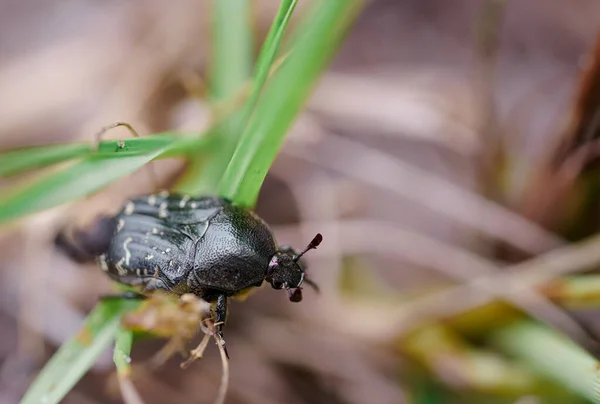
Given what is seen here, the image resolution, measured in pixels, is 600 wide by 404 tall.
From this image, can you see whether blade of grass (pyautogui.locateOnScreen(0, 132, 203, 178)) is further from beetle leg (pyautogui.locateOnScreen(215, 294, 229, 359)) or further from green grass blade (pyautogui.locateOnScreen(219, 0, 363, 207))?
beetle leg (pyautogui.locateOnScreen(215, 294, 229, 359))

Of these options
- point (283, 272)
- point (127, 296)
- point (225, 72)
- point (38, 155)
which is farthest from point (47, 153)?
point (225, 72)

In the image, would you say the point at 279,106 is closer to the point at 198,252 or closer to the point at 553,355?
the point at 198,252

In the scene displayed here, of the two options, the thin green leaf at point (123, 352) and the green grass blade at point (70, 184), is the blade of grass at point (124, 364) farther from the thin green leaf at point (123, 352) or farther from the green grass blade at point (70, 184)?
the green grass blade at point (70, 184)

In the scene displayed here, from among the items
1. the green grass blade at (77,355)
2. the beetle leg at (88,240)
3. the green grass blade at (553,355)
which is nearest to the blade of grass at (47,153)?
the beetle leg at (88,240)

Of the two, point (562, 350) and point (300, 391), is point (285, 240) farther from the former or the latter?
point (562, 350)

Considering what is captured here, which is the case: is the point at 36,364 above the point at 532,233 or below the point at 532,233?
below

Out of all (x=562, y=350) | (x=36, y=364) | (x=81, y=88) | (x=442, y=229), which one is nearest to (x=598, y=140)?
(x=562, y=350)
